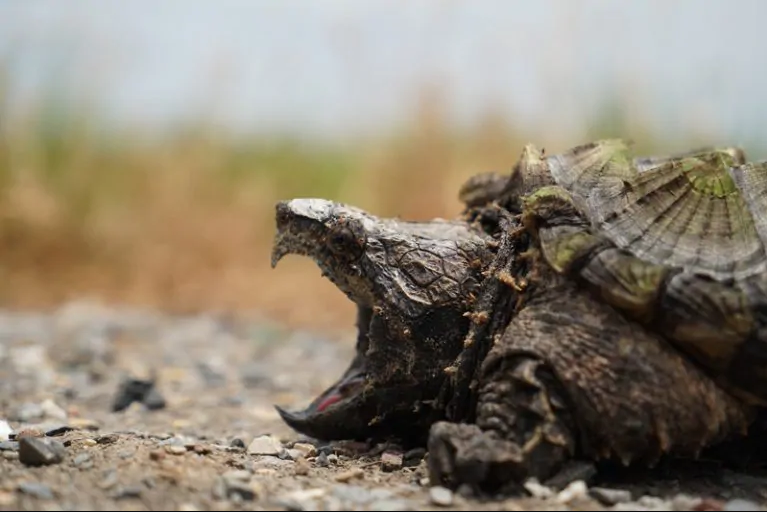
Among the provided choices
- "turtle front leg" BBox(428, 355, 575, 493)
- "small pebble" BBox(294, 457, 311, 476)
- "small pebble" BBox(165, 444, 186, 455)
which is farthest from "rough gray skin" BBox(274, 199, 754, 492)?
"small pebble" BBox(165, 444, 186, 455)

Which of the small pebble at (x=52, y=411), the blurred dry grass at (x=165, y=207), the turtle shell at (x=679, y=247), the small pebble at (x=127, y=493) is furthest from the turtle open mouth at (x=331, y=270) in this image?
the blurred dry grass at (x=165, y=207)

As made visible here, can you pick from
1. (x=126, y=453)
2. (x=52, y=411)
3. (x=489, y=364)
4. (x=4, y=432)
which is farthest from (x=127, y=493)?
(x=52, y=411)

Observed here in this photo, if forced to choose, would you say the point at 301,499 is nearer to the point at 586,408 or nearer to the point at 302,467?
the point at 302,467

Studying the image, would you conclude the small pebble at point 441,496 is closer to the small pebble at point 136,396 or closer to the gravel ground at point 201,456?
the gravel ground at point 201,456

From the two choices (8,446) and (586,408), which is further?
(8,446)

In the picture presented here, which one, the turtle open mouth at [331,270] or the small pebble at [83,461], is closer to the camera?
the small pebble at [83,461]

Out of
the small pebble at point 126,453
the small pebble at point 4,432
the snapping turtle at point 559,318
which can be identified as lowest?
the small pebble at point 126,453

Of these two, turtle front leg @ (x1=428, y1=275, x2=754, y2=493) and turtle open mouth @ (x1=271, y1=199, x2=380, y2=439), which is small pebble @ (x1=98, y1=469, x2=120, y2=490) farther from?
turtle open mouth @ (x1=271, y1=199, x2=380, y2=439)
